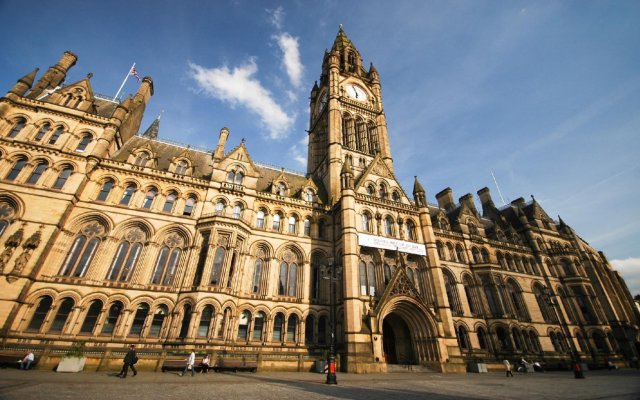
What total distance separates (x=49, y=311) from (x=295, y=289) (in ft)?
54.9

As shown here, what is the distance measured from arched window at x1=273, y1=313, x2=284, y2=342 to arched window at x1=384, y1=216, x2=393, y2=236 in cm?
1245

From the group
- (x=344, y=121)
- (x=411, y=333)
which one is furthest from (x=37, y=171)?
(x=411, y=333)

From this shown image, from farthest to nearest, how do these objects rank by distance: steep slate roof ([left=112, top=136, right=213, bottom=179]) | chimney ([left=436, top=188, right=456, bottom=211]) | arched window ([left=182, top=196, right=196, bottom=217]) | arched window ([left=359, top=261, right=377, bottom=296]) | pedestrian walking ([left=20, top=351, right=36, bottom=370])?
1. chimney ([left=436, top=188, right=456, bottom=211])
2. steep slate roof ([left=112, top=136, right=213, bottom=179])
3. arched window ([left=359, top=261, right=377, bottom=296])
4. arched window ([left=182, top=196, right=196, bottom=217])
5. pedestrian walking ([left=20, top=351, right=36, bottom=370])

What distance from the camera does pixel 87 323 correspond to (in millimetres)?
18547

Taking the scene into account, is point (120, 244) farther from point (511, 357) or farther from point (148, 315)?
point (511, 357)

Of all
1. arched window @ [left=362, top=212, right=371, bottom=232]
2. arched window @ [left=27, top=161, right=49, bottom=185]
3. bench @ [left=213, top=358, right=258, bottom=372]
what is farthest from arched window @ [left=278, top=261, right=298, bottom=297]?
arched window @ [left=27, top=161, right=49, bottom=185]

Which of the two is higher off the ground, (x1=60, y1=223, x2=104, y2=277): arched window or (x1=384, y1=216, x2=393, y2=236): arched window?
(x1=384, y1=216, x2=393, y2=236): arched window

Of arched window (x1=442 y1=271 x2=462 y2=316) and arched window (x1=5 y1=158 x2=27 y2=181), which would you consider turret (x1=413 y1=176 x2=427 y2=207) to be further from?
arched window (x1=5 y1=158 x2=27 y2=181)

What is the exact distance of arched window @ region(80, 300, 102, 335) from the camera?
18.4 metres

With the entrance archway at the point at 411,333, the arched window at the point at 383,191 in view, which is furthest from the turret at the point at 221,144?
the entrance archway at the point at 411,333

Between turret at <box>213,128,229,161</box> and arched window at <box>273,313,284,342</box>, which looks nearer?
arched window at <box>273,313,284,342</box>

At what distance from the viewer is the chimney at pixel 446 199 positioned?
4486 centimetres

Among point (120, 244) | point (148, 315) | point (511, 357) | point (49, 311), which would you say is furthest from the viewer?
point (511, 357)

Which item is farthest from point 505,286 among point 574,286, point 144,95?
point 144,95
